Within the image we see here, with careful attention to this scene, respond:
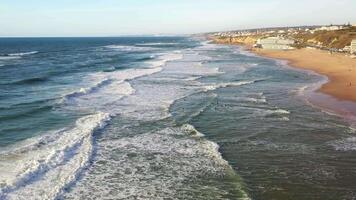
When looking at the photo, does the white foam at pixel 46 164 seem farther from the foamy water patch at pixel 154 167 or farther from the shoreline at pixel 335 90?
the shoreline at pixel 335 90

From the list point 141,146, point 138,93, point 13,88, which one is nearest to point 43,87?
point 13,88

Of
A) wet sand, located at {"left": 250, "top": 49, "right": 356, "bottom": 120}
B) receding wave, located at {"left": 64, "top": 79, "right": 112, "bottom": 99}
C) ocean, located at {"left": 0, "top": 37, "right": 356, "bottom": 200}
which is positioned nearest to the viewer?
ocean, located at {"left": 0, "top": 37, "right": 356, "bottom": 200}

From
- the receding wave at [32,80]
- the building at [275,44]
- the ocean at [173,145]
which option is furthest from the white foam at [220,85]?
the building at [275,44]

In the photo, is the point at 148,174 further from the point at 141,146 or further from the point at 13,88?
the point at 13,88

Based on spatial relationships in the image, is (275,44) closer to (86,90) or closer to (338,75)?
(338,75)

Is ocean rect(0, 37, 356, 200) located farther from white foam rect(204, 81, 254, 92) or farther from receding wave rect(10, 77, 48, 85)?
receding wave rect(10, 77, 48, 85)

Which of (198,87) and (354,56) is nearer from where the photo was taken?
(198,87)

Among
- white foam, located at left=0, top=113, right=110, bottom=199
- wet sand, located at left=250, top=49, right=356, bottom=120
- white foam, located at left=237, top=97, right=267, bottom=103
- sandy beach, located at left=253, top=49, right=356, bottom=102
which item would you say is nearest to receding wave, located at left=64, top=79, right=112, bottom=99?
white foam, located at left=0, top=113, right=110, bottom=199
